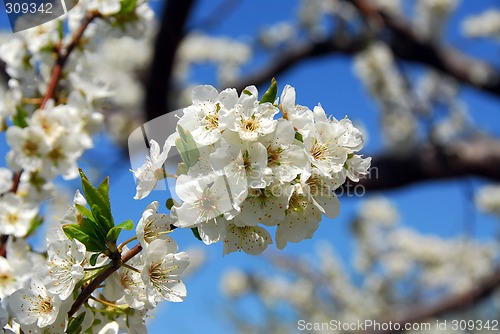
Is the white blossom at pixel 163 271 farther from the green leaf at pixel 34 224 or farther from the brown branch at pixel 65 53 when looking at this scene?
the brown branch at pixel 65 53

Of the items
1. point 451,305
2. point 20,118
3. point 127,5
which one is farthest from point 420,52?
point 20,118

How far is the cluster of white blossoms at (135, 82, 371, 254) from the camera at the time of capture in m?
0.54

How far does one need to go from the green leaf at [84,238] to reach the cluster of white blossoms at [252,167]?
0.23 ft

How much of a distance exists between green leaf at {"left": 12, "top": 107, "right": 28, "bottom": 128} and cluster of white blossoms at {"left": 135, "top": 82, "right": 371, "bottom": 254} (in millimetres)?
499

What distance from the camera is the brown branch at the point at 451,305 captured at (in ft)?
11.8

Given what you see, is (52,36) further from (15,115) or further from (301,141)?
(301,141)

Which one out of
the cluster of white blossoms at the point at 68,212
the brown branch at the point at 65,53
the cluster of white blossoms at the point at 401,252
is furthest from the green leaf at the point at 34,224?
the cluster of white blossoms at the point at 401,252

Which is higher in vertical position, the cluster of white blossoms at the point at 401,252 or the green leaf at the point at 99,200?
the green leaf at the point at 99,200

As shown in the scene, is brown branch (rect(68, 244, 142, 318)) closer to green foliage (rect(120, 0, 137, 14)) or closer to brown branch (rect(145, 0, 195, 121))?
green foliage (rect(120, 0, 137, 14))

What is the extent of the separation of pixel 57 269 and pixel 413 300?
4.87 meters

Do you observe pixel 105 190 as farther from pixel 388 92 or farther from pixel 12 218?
pixel 388 92

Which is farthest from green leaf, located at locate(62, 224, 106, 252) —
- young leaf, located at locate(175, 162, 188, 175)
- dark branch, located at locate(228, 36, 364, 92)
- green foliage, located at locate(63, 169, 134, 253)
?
dark branch, located at locate(228, 36, 364, 92)

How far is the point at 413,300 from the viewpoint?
16.5ft

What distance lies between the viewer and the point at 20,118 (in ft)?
3.27
